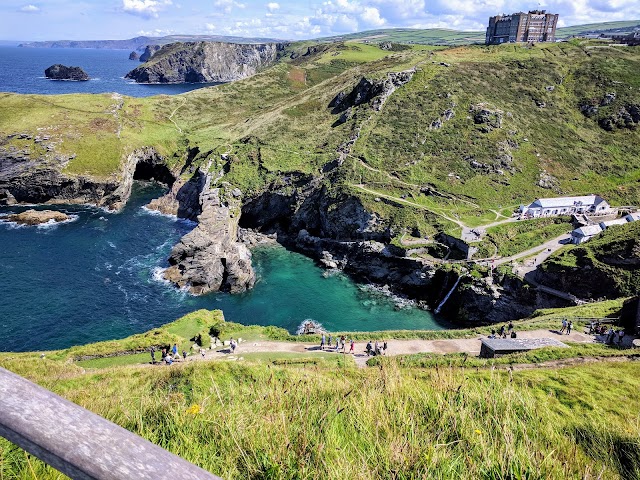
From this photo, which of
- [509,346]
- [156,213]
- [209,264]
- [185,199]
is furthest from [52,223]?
[509,346]

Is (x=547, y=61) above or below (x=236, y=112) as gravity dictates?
above

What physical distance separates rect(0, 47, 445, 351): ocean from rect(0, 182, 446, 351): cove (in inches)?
4.3

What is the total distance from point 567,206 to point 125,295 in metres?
66.9

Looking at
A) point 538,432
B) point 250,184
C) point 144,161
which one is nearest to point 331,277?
point 250,184

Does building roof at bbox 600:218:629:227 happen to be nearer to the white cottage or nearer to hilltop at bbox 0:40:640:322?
the white cottage

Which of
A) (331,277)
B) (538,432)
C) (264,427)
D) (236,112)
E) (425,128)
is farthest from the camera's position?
(236,112)

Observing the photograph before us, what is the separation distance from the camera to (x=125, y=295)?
170ft

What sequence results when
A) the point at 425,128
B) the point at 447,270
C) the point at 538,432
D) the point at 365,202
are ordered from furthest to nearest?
the point at 425,128 → the point at 365,202 → the point at 447,270 → the point at 538,432

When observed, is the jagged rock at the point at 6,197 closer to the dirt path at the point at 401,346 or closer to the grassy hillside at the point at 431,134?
the grassy hillside at the point at 431,134

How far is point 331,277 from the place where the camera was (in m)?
59.4

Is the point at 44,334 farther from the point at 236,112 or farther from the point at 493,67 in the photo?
the point at 493,67

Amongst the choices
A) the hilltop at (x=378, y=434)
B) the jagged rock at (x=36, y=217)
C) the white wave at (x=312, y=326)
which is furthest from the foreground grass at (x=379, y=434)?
the jagged rock at (x=36, y=217)

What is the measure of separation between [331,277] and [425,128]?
140ft

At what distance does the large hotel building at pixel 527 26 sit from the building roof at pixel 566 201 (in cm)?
8518
